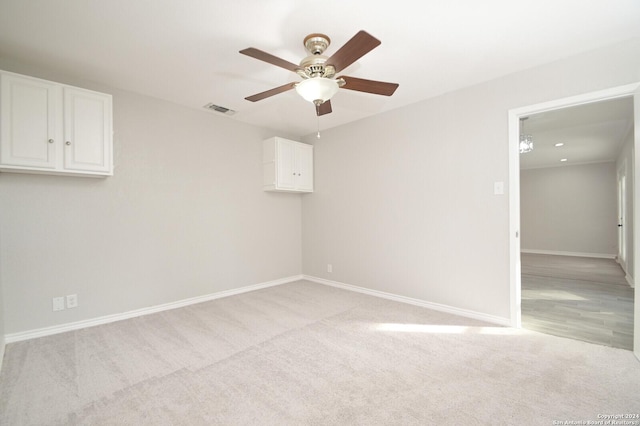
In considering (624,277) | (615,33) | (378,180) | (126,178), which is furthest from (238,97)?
(624,277)

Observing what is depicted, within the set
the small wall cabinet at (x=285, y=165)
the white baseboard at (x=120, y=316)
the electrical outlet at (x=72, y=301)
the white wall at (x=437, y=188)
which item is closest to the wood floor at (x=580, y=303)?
the white wall at (x=437, y=188)

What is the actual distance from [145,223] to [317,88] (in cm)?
259

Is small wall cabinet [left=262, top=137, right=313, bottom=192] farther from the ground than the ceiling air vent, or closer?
closer

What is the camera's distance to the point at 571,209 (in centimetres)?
788

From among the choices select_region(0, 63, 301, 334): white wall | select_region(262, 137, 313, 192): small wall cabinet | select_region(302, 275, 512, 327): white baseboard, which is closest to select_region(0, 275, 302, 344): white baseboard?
select_region(0, 63, 301, 334): white wall

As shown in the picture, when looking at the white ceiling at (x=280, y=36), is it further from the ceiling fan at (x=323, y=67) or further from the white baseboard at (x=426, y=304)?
the white baseboard at (x=426, y=304)

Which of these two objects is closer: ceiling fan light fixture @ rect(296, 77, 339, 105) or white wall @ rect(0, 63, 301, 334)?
ceiling fan light fixture @ rect(296, 77, 339, 105)

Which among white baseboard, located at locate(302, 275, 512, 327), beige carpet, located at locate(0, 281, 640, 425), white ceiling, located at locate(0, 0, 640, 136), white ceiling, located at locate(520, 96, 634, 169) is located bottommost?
beige carpet, located at locate(0, 281, 640, 425)

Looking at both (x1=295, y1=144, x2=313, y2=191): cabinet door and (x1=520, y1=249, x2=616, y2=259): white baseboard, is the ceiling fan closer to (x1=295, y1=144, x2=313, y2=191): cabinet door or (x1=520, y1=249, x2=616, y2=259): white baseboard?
(x1=295, y1=144, x2=313, y2=191): cabinet door

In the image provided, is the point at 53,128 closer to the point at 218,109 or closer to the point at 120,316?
the point at 218,109

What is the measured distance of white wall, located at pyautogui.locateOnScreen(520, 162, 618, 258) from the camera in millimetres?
7359

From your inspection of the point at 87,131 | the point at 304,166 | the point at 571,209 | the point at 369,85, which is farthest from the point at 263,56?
the point at 571,209

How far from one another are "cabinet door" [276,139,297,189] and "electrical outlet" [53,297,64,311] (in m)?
2.72

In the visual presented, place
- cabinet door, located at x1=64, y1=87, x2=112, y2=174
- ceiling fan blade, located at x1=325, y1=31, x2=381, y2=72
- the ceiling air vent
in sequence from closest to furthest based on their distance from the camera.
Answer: ceiling fan blade, located at x1=325, y1=31, x2=381, y2=72
cabinet door, located at x1=64, y1=87, x2=112, y2=174
the ceiling air vent
